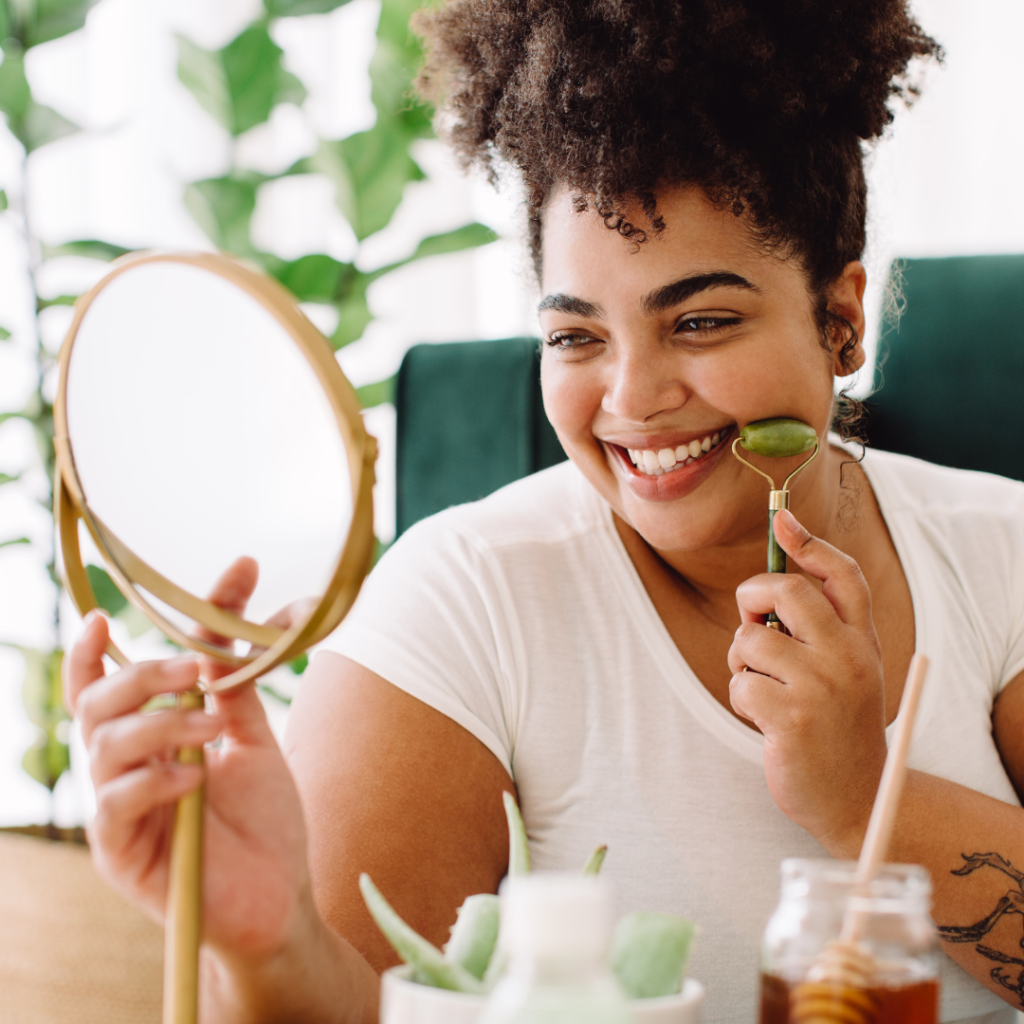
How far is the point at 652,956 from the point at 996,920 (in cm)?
58

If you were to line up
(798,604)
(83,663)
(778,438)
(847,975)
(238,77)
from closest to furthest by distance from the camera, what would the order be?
1. (847,975)
2. (83,663)
3. (798,604)
4. (778,438)
5. (238,77)

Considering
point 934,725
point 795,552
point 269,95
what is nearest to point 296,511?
point 795,552

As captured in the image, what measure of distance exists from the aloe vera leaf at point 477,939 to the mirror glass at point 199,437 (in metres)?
0.17

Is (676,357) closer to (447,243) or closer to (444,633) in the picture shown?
(444,633)

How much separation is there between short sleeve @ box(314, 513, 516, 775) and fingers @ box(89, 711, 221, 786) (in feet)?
1.51

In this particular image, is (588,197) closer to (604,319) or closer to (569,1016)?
(604,319)

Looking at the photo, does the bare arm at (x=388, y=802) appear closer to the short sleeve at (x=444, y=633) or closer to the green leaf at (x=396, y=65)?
the short sleeve at (x=444, y=633)

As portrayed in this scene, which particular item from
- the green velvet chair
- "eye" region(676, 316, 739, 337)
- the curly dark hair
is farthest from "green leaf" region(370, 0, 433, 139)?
"eye" region(676, 316, 739, 337)

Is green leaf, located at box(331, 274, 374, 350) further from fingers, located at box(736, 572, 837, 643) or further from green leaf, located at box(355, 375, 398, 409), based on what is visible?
fingers, located at box(736, 572, 837, 643)

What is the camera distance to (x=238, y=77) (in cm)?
174

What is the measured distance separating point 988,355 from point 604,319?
0.75m

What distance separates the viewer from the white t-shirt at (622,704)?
38.6 inches

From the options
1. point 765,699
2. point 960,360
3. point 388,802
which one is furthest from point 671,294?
point 960,360

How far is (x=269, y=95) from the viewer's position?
176cm
